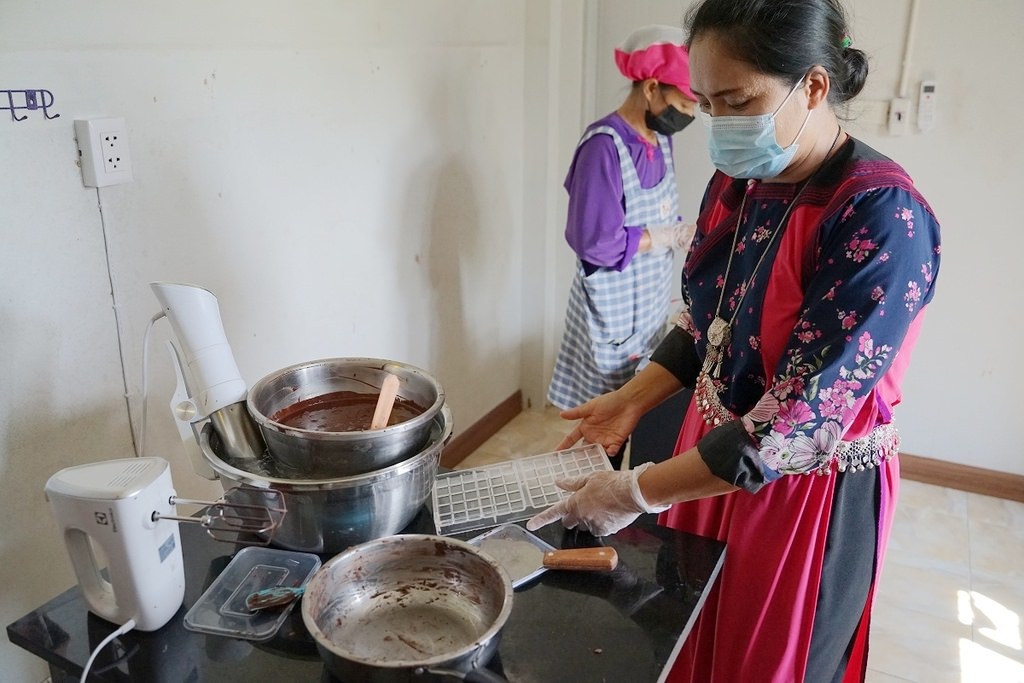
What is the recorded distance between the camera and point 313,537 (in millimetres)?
1002

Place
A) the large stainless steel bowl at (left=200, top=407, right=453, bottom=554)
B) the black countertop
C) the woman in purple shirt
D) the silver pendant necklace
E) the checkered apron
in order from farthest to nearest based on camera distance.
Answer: the checkered apron < the woman in purple shirt < the silver pendant necklace < the large stainless steel bowl at (left=200, top=407, right=453, bottom=554) < the black countertop

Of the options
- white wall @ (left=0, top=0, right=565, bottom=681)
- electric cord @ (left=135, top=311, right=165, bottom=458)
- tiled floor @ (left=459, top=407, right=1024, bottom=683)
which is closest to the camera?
white wall @ (left=0, top=0, right=565, bottom=681)

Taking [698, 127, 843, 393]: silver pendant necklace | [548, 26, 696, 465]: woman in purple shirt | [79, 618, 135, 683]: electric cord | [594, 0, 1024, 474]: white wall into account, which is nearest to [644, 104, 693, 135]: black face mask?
[548, 26, 696, 465]: woman in purple shirt

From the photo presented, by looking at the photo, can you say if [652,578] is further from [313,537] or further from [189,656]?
[189,656]

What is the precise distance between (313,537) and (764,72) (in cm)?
79

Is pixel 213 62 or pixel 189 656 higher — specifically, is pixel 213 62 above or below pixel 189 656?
above

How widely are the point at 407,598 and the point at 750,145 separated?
704 millimetres

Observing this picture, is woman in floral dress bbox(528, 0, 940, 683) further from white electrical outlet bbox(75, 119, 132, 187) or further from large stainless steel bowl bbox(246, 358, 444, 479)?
white electrical outlet bbox(75, 119, 132, 187)

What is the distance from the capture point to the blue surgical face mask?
3.34ft

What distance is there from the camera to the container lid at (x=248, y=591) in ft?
2.97

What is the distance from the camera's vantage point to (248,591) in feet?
3.13

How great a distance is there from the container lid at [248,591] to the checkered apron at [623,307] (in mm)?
1318

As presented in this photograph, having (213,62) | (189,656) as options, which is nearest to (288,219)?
(213,62)

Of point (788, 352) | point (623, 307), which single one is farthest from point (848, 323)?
point (623, 307)
